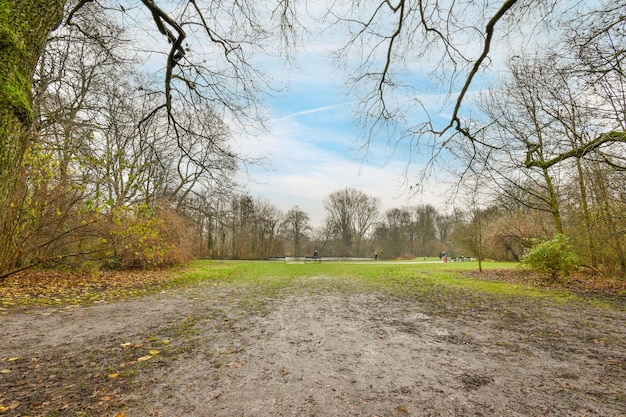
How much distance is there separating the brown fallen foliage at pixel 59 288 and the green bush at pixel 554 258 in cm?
1388

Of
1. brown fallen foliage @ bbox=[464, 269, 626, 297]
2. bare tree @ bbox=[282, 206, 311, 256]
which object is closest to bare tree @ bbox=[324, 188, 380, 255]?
bare tree @ bbox=[282, 206, 311, 256]

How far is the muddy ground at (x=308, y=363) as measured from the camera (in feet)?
8.61

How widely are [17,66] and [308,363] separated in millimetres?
3587

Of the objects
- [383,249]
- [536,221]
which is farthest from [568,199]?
[383,249]

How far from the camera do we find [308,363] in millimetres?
3568

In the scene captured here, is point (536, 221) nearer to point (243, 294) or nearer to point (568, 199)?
point (568, 199)

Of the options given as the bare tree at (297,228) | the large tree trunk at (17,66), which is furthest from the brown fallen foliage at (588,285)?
the bare tree at (297,228)

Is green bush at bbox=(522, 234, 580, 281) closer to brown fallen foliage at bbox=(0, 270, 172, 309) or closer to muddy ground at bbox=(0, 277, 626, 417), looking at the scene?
muddy ground at bbox=(0, 277, 626, 417)

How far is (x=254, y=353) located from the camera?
12.7 ft

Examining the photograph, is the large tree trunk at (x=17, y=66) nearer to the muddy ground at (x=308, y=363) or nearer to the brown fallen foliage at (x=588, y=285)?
the muddy ground at (x=308, y=363)

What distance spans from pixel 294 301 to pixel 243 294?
1.85 m

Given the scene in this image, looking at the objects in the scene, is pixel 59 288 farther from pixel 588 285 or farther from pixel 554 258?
pixel 588 285

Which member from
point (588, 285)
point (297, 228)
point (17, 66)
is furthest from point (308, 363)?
point (297, 228)

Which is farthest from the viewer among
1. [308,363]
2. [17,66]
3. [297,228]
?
[297,228]
